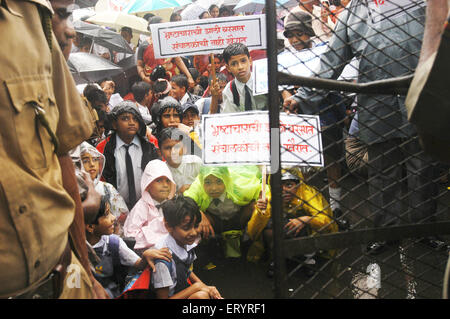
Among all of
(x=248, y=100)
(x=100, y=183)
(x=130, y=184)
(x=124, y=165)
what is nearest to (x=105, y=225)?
(x=100, y=183)

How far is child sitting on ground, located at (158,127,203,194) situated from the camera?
12.4 feet

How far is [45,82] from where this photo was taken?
131 centimetres

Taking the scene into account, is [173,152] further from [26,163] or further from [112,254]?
[26,163]

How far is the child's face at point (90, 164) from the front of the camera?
122 inches

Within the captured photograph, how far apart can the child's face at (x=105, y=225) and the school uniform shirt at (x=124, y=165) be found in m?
0.57

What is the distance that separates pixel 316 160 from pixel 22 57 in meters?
1.65

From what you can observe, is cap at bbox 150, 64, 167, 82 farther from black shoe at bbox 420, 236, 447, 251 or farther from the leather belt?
the leather belt

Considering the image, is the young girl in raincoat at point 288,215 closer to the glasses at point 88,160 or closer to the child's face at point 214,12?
the glasses at point 88,160

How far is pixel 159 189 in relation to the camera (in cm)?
332

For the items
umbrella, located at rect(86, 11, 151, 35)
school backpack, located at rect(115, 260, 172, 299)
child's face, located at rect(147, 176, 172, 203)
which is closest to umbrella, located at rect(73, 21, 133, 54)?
umbrella, located at rect(86, 11, 151, 35)

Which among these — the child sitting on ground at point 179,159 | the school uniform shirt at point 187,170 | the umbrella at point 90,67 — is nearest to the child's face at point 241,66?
the child sitting on ground at point 179,159

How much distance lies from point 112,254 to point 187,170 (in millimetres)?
1214
